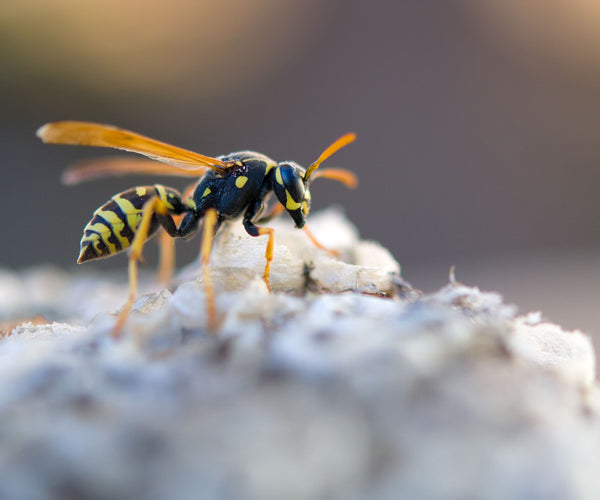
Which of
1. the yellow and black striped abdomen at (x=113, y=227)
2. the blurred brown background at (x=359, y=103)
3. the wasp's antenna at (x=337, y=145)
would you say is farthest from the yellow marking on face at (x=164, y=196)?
the blurred brown background at (x=359, y=103)

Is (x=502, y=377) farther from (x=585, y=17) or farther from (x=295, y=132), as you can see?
(x=585, y=17)

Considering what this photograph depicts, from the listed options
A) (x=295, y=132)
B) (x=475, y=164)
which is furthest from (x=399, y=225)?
(x=295, y=132)

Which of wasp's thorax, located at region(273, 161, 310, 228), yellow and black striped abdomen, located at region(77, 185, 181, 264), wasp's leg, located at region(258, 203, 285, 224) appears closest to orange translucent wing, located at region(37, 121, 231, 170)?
yellow and black striped abdomen, located at region(77, 185, 181, 264)

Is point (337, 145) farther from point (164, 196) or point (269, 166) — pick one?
point (164, 196)

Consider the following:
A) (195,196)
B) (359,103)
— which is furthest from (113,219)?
(359,103)

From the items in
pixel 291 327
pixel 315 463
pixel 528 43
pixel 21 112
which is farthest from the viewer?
pixel 528 43

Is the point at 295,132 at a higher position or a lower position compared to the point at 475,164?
higher

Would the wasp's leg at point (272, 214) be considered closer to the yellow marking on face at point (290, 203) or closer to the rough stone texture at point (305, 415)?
the yellow marking on face at point (290, 203)
